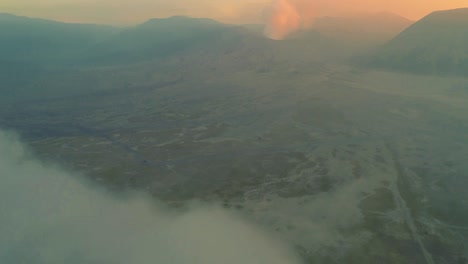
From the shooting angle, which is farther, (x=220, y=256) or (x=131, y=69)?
(x=131, y=69)

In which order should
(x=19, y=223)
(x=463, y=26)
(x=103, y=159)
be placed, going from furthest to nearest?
(x=463, y=26), (x=103, y=159), (x=19, y=223)

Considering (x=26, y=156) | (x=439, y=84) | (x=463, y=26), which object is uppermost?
(x=463, y=26)

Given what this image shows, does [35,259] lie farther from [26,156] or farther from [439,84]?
[439,84]

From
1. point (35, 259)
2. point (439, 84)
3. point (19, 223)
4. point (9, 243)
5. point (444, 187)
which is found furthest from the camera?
point (439, 84)

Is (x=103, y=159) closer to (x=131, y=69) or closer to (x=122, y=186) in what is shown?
(x=122, y=186)

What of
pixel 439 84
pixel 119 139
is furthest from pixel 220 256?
pixel 439 84

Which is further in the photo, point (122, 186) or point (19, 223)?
point (122, 186)

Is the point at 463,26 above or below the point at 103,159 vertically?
above

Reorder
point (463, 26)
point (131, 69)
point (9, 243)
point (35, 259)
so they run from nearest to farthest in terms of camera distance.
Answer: point (35, 259) → point (9, 243) → point (463, 26) → point (131, 69)

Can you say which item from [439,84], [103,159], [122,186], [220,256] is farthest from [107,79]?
[220,256]

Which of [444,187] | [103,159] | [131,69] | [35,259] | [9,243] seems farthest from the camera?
[131,69]
